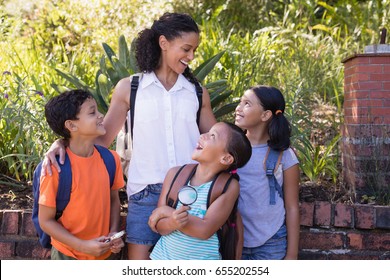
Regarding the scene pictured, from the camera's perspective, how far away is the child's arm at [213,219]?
132 inches

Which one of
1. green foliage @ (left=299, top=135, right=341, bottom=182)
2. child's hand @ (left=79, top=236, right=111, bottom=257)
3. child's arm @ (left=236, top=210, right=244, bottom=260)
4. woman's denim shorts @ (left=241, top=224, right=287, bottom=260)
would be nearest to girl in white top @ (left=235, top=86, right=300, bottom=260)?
woman's denim shorts @ (left=241, top=224, right=287, bottom=260)

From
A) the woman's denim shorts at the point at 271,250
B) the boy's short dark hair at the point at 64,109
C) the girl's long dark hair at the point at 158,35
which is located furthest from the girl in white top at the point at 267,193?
the boy's short dark hair at the point at 64,109

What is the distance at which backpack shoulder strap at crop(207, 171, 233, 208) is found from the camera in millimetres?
3453

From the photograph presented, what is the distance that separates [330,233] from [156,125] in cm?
141

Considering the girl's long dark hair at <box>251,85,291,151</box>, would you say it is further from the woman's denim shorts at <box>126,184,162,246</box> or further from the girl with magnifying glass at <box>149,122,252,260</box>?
the woman's denim shorts at <box>126,184,162,246</box>

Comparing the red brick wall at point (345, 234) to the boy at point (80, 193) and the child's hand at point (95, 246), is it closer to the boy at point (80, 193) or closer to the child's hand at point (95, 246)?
the boy at point (80, 193)

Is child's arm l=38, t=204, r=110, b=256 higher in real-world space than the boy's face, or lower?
lower

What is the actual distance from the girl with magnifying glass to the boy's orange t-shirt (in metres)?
0.30

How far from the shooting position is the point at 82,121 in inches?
140

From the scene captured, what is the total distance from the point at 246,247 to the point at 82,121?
3.57 feet

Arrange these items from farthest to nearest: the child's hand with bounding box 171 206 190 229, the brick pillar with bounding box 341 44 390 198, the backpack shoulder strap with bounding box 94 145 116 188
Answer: the brick pillar with bounding box 341 44 390 198 → the backpack shoulder strap with bounding box 94 145 116 188 → the child's hand with bounding box 171 206 190 229

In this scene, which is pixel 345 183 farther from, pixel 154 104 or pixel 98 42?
pixel 98 42

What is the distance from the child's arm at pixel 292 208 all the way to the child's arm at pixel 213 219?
403mm
